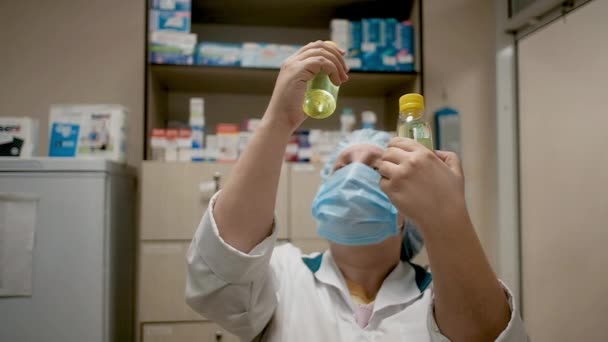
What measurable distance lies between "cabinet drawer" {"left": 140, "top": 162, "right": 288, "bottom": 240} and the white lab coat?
0.70 meters

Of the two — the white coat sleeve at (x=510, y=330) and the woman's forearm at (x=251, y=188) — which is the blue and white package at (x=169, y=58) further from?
the white coat sleeve at (x=510, y=330)

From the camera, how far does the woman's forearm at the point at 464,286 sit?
56 cm

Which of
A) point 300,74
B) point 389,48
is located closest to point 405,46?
point 389,48

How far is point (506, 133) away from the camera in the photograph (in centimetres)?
195

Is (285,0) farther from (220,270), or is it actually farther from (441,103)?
(220,270)

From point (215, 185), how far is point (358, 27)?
1.00 metres

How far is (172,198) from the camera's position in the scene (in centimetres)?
162

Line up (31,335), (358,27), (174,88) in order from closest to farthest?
(31,335) → (358,27) → (174,88)

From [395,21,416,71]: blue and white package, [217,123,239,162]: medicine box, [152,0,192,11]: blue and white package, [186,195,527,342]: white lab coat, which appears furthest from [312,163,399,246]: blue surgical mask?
[152,0,192,11]: blue and white package

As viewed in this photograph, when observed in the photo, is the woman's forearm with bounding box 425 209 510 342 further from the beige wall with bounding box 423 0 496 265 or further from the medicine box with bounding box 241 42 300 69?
the beige wall with bounding box 423 0 496 265

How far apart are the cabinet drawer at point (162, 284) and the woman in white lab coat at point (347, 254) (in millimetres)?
753

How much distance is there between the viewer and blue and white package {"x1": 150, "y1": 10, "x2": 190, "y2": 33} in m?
1.75

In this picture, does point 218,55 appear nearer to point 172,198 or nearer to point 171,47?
point 171,47

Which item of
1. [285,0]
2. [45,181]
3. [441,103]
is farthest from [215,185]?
[441,103]
